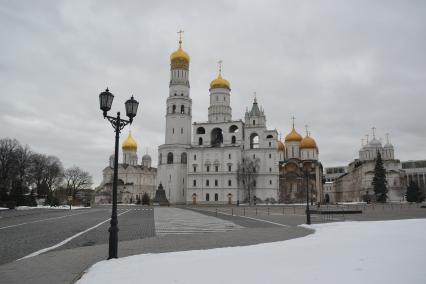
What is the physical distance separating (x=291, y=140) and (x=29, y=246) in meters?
87.3

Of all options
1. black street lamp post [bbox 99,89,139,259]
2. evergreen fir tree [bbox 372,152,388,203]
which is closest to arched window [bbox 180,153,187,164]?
evergreen fir tree [bbox 372,152,388,203]

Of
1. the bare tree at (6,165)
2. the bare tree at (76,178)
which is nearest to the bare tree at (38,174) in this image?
the bare tree at (6,165)

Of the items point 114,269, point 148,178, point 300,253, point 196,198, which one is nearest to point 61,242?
point 114,269

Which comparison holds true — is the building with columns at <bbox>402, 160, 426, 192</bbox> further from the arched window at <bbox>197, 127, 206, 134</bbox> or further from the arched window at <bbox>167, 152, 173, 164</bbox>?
the arched window at <bbox>167, 152, 173, 164</bbox>

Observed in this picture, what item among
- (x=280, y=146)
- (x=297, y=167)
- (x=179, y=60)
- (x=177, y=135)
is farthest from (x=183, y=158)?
(x=280, y=146)

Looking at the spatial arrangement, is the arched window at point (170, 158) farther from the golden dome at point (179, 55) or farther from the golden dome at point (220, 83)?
the golden dome at point (179, 55)

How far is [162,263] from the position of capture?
338 inches

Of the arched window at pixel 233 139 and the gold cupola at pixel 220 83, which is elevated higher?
the gold cupola at pixel 220 83

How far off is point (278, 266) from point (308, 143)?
289 feet

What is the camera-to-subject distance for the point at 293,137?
96000 millimetres

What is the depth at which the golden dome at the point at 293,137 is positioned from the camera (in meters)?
95.8

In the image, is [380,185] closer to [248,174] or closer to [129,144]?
[248,174]

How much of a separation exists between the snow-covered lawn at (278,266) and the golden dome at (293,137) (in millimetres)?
86223

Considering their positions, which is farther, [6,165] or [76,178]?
[76,178]
